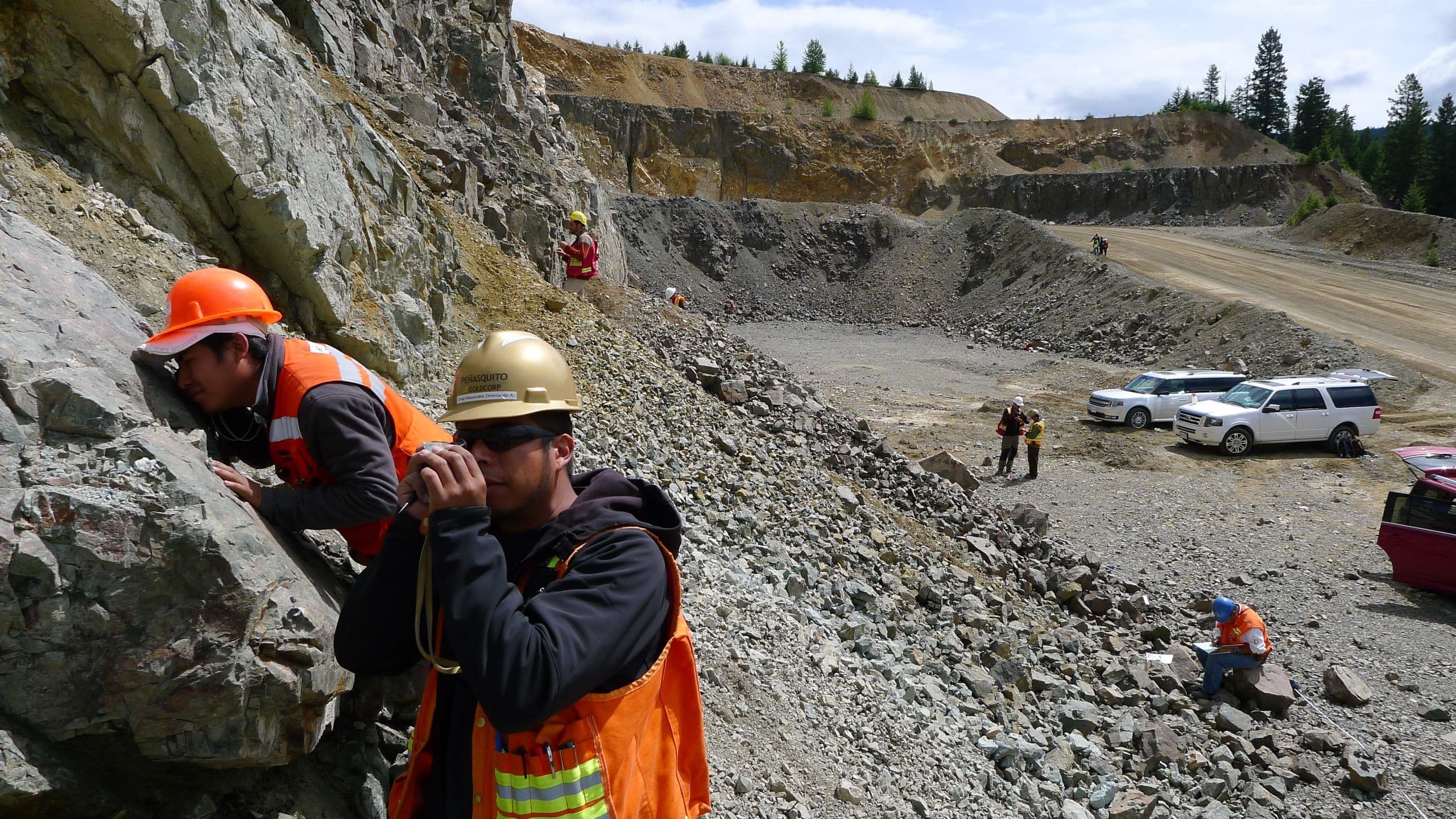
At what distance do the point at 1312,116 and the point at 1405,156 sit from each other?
16217 mm

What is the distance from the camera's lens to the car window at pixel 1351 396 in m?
19.3

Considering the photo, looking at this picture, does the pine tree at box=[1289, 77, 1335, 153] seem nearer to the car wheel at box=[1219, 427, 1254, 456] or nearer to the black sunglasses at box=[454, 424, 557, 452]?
the car wheel at box=[1219, 427, 1254, 456]

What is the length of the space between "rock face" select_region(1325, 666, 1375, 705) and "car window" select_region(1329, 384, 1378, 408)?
12.4 metres

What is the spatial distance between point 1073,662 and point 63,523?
8970mm

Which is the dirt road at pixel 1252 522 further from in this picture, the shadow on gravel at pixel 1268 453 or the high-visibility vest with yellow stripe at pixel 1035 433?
the high-visibility vest with yellow stripe at pixel 1035 433

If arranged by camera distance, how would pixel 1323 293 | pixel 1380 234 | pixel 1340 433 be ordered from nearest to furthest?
pixel 1340 433, pixel 1323 293, pixel 1380 234

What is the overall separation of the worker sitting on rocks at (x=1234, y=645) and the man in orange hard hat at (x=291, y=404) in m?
8.99

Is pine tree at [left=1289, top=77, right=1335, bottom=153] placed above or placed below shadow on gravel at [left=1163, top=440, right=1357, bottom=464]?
above

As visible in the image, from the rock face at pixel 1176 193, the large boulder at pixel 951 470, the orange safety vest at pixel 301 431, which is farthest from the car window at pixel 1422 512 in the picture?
the rock face at pixel 1176 193

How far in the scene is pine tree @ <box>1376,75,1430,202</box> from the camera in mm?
56219

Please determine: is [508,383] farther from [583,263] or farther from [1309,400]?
[1309,400]

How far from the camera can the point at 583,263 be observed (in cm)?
1429

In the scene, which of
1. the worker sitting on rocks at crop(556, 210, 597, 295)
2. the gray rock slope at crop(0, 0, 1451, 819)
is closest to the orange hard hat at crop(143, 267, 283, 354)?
the gray rock slope at crop(0, 0, 1451, 819)

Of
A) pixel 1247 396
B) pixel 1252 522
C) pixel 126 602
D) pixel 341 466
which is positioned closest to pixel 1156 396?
pixel 1247 396
